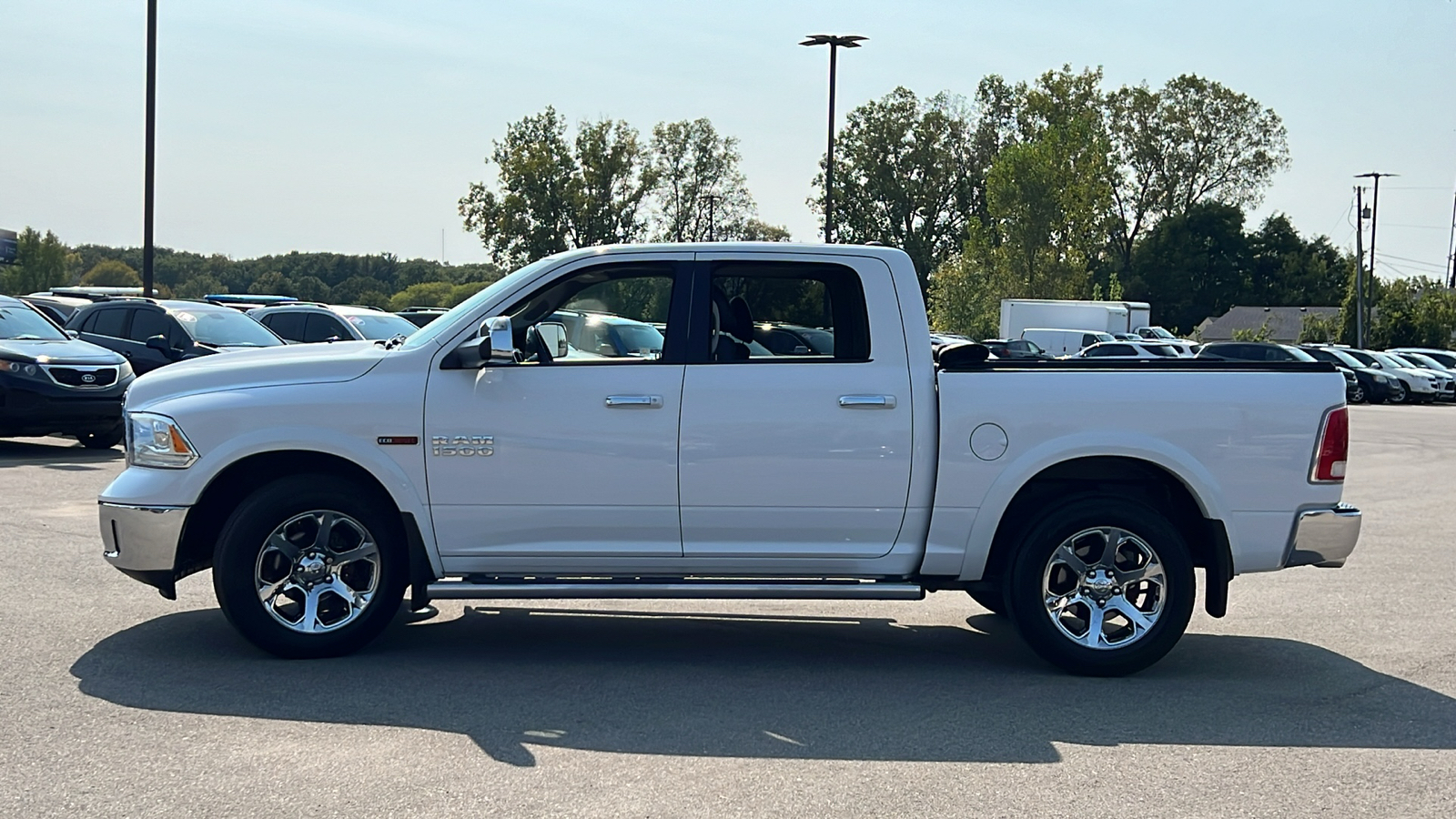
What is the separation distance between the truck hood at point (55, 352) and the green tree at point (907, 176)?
7337 cm

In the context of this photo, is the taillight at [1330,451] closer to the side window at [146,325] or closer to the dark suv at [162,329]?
the dark suv at [162,329]

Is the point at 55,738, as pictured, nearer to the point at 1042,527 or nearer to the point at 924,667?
the point at 924,667

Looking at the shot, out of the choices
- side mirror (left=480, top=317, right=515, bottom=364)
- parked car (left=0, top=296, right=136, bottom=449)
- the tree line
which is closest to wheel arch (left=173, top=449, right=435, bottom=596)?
side mirror (left=480, top=317, right=515, bottom=364)

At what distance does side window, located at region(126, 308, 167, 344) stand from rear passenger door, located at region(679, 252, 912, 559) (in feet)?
47.2

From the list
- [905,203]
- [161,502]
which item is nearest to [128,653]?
[161,502]

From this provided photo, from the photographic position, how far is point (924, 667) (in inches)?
268

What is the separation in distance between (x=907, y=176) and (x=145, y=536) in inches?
3304

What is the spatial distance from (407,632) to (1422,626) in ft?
18.5

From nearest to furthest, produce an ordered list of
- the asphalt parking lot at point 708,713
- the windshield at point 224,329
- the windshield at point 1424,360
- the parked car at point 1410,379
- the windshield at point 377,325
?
the asphalt parking lot at point 708,713, the windshield at point 224,329, the windshield at point 377,325, the parked car at point 1410,379, the windshield at point 1424,360

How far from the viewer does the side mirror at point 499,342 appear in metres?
6.29

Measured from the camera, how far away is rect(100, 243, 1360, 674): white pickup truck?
648cm

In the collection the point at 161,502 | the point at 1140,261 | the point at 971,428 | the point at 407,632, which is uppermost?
the point at 1140,261

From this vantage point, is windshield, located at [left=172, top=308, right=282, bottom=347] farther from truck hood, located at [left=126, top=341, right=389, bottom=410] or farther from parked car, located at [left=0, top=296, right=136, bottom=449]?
truck hood, located at [left=126, top=341, right=389, bottom=410]

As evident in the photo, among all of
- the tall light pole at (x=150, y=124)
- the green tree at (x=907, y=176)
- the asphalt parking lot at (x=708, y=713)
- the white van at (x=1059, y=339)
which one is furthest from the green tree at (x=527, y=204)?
the asphalt parking lot at (x=708, y=713)
